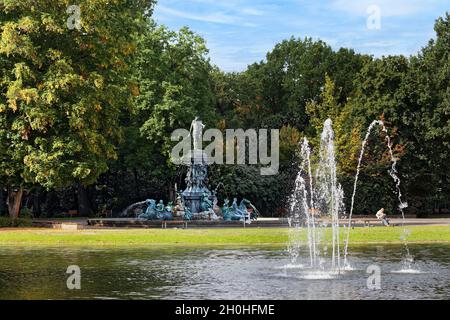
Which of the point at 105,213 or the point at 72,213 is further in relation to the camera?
the point at 72,213

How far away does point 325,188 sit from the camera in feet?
229

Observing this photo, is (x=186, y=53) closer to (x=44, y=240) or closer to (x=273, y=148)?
(x=273, y=148)

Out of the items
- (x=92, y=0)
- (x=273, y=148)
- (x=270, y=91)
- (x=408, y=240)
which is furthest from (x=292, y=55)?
(x=408, y=240)

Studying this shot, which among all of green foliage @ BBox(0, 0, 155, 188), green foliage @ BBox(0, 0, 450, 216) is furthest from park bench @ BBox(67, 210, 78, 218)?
green foliage @ BBox(0, 0, 155, 188)

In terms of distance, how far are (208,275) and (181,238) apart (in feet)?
51.5

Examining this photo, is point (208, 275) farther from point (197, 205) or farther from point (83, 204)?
point (83, 204)

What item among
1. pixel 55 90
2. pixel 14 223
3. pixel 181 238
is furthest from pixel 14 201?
pixel 181 238

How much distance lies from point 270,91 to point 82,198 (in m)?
34.4

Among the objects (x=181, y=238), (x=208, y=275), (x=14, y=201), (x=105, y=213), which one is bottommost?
(x=208, y=275)

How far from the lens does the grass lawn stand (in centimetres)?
3997

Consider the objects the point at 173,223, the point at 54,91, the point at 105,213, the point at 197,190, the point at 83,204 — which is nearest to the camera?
the point at 54,91

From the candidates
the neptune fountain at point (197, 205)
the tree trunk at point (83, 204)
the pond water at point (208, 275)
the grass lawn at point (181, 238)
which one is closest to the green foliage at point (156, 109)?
the tree trunk at point (83, 204)

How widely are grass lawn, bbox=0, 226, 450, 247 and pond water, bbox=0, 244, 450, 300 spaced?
461 cm

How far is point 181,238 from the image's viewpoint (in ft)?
134
